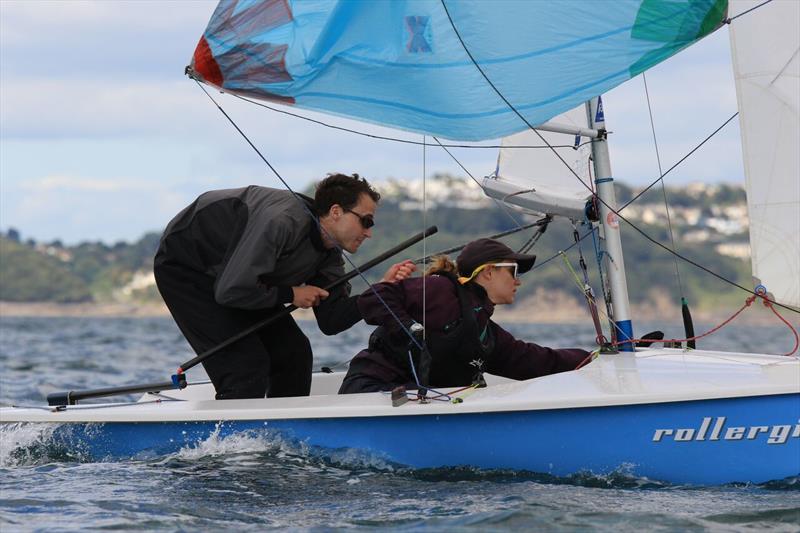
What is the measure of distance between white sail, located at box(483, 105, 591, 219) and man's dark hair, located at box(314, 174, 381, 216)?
3.20ft

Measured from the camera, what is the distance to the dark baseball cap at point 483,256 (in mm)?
5383

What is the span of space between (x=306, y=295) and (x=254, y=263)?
0.32 metres

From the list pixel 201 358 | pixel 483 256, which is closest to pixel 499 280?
pixel 483 256

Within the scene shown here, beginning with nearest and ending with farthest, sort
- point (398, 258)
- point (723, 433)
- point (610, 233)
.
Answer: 1. point (723, 433)
2. point (610, 233)
3. point (398, 258)

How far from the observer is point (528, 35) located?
5.27m

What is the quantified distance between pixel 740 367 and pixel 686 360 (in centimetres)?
32

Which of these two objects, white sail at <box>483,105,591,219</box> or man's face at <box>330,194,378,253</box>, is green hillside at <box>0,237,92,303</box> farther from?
man's face at <box>330,194,378,253</box>

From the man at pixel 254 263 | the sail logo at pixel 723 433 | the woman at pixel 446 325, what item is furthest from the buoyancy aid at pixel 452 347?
the sail logo at pixel 723 433

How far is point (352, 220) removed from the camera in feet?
17.9

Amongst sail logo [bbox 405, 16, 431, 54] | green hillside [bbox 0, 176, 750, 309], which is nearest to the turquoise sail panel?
sail logo [bbox 405, 16, 431, 54]

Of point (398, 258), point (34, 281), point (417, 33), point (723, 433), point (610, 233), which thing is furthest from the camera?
point (34, 281)

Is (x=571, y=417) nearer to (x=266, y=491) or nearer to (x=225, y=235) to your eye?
(x=266, y=491)

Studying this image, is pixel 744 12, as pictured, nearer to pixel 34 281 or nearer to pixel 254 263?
pixel 254 263

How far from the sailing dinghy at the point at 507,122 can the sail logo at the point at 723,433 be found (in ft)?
0.04
